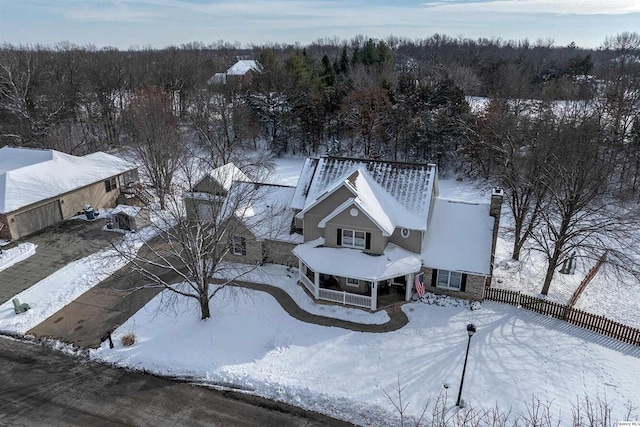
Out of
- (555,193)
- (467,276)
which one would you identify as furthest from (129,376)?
(555,193)

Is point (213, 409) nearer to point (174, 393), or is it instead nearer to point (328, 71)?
point (174, 393)

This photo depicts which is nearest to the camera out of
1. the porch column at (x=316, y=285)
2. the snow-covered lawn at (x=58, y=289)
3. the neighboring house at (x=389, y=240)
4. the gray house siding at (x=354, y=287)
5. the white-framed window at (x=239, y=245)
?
the snow-covered lawn at (x=58, y=289)

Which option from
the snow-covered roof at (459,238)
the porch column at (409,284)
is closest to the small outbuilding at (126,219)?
the porch column at (409,284)

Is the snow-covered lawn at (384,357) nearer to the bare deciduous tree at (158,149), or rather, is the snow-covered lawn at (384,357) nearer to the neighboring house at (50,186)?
the neighboring house at (50,186)

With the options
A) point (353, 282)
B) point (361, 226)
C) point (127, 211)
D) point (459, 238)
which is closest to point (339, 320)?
point (353, 282)

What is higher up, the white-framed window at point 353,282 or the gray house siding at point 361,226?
the gray house siding at point 361,226

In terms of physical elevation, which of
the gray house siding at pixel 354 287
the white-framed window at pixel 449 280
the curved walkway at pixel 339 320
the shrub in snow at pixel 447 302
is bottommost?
the curved walkway at pixel 339 320
